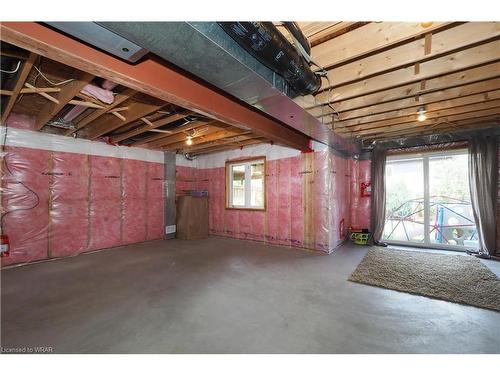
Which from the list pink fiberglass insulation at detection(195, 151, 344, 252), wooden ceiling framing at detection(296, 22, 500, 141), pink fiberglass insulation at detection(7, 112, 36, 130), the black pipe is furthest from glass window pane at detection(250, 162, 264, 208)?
pink fiberglass insulation at detection(7, 112, 36, 130)

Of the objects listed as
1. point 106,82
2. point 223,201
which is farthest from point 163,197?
point 106,82

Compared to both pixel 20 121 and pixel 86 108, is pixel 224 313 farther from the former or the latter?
pixel 20 121

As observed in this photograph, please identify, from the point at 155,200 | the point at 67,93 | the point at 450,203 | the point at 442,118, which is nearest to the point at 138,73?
the point at 67,93

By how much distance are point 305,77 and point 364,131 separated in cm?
267

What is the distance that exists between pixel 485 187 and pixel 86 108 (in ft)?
20.8

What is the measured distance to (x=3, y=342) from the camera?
4.73 feet

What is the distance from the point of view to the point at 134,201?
14.4ft

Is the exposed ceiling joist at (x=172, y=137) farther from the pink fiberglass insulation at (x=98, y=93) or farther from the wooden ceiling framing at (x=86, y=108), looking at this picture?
the pink fiberglass insulation at (x=98, y=93)

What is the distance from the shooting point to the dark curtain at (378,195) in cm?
432

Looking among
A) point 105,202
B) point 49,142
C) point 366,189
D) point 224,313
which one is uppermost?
point 49,142

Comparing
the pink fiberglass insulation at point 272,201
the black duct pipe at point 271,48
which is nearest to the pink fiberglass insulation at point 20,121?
the black duct pipe at point 271,48

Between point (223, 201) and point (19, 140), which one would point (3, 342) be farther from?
point (223, 201)

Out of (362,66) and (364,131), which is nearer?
(362,66)
